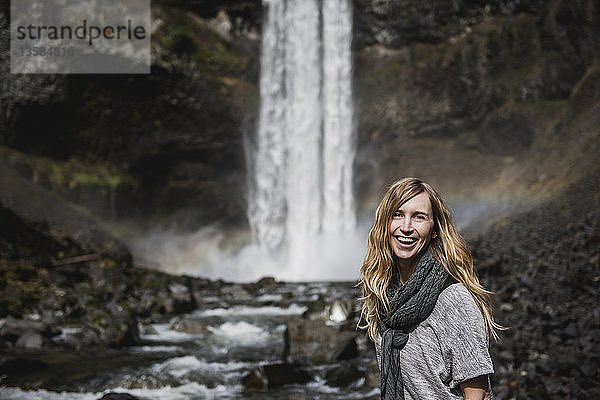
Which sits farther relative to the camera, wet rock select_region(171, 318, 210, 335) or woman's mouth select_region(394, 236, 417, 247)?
wet rock select_region(171, 318, 210, 335)

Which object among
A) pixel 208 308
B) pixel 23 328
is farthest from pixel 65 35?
pixel 23 328

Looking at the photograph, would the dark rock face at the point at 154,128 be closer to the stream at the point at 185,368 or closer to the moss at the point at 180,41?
the moss at the point at 180,41

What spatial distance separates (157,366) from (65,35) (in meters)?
15.1

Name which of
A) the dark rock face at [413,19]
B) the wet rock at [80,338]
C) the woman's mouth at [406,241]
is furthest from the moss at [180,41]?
the woman's mouth at [406,241]

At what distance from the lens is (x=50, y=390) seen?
5.68 meters

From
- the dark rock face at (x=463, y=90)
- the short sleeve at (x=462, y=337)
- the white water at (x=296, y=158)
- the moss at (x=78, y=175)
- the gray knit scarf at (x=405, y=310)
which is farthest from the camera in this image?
the white water at (x=296, y=158)

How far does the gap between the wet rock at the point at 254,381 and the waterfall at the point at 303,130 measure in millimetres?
14944

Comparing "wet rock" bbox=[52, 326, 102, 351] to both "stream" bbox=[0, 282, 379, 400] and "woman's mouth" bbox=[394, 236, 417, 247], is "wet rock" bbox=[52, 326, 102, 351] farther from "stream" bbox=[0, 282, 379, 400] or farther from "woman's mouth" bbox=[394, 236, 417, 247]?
"woman's mouth" bbox=[394, 236, 417, 247]

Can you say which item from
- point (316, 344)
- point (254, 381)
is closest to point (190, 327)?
point (316, 344)

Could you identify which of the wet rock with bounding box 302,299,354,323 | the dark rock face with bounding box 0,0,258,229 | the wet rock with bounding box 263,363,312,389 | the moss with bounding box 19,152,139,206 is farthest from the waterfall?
the wet rock with bounding box 263,363,312,389

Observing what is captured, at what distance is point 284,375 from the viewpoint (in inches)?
237

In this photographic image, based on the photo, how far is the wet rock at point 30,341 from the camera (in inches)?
280

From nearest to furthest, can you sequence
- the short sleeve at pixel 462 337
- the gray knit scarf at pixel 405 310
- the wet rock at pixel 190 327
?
the short sleeve at pixel 462 337, the gray knit scarf at pixel 405 310, the wet rock at pixel 190 327

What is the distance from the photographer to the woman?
5.91 ft
